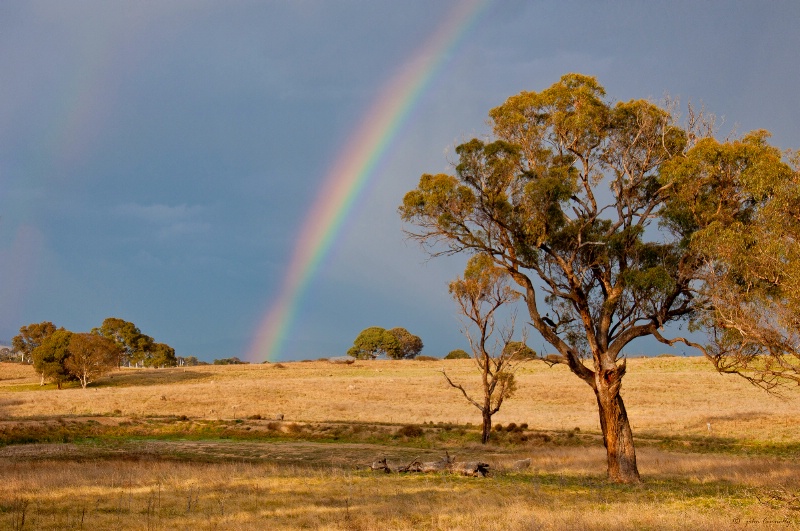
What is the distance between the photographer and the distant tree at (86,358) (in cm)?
8920

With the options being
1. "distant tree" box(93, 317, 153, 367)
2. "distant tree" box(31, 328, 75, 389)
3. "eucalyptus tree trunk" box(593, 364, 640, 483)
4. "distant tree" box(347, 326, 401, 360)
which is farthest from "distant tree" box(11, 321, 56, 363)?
"eucalyptus tree trunk" box(593, 364, 640, 483)

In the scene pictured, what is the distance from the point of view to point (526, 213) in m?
23.6

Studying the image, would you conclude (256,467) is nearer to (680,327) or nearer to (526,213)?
(526,213)

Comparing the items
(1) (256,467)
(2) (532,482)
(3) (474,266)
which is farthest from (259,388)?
(2) (532,482)

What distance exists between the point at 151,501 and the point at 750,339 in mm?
18208

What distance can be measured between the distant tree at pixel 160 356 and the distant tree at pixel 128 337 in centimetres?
189

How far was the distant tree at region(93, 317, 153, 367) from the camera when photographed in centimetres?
14825

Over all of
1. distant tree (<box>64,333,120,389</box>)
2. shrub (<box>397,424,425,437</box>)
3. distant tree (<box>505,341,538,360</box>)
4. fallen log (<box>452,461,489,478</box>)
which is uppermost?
distant tree (<box>64,333,120,389</box>)

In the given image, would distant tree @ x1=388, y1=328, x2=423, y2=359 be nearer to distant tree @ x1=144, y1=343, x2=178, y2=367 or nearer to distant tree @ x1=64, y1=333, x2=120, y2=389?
distant tree @ x1=144, y1=343, x2=178, y2=367

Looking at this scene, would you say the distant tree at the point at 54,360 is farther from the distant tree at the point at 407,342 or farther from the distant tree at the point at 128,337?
the distant tree at the point at 407,342

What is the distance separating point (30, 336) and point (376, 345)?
9397cm

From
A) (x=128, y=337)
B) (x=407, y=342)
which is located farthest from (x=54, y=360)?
(x=407, y=342)

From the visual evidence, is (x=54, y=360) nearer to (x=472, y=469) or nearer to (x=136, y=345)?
(x=136, y=345)

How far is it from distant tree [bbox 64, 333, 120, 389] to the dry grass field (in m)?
22.7
